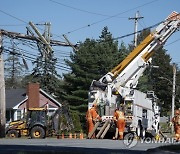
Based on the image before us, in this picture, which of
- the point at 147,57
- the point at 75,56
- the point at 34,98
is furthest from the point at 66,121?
the point at 75,56

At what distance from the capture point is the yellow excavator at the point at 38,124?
30562mm

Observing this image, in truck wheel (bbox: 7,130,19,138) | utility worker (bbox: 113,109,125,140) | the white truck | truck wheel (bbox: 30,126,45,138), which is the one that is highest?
the white truck

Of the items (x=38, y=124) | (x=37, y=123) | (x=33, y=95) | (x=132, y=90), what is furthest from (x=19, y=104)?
(x=132, y=90)

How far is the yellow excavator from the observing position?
1203 inches

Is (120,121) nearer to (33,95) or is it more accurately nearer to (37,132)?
(37,132)

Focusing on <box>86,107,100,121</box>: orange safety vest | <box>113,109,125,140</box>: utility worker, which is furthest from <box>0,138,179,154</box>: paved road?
<box>86,107,100,121</box>: orange safety vest

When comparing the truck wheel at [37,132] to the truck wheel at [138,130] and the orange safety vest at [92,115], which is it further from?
the truck wheel at [138,130]

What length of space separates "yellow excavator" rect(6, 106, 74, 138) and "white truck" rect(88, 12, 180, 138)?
4.05 metres

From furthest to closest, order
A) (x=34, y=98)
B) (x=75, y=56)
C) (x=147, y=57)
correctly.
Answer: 1. (x=75, y=56)
2. (x=34, y=98)
3. (x=147, y=57)

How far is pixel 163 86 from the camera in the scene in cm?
8725

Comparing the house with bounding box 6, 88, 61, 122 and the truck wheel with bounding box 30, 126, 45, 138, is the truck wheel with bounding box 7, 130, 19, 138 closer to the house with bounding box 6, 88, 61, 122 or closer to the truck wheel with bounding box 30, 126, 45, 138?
the truck wheel with bounding box 30, 126, 45, 138

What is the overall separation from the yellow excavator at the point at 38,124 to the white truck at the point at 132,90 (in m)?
4.05

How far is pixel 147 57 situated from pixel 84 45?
26.0 m

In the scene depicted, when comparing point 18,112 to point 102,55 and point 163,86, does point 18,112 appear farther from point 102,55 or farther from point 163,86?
point 163,86
